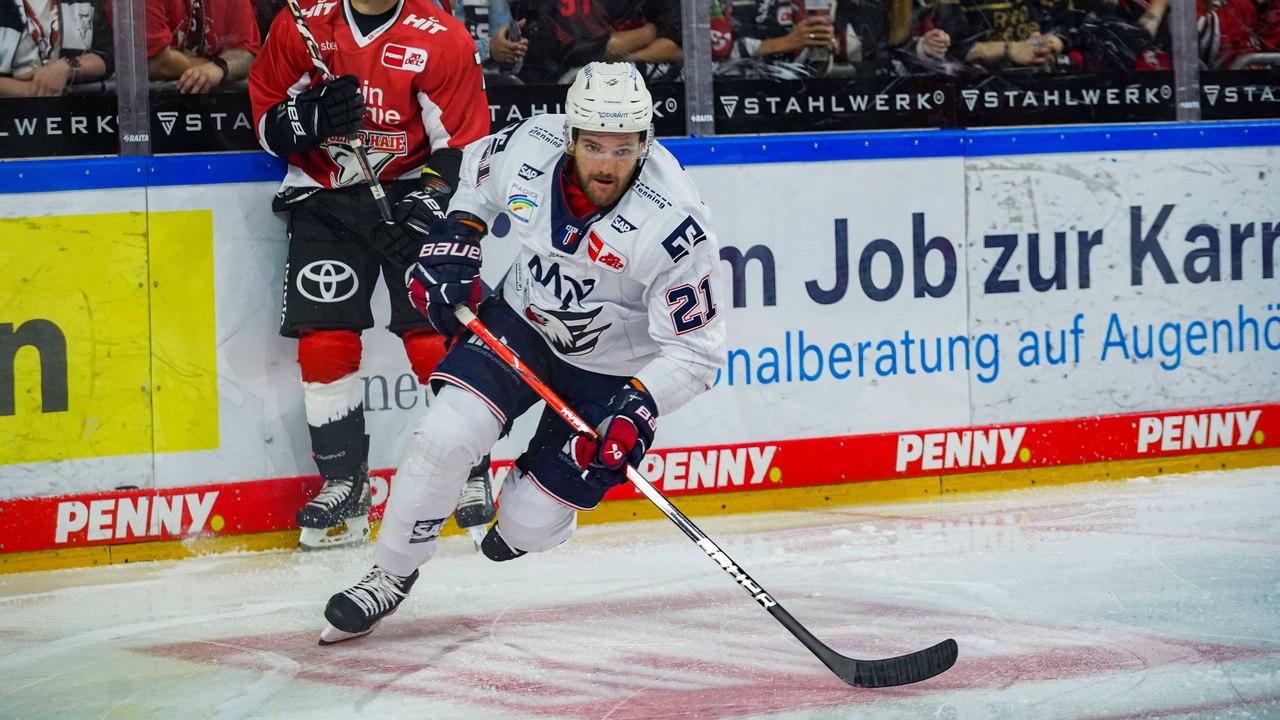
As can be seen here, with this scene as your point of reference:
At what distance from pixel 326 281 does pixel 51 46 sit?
102 centimetres

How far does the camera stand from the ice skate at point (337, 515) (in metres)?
4.11

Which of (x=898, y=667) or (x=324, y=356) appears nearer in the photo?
(x=898, y=667)

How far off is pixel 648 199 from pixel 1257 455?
3053 mm

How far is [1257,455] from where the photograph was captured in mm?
5090

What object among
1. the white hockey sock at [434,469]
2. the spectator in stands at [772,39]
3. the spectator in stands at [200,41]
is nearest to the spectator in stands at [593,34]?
the spectator in stands at [772,39]

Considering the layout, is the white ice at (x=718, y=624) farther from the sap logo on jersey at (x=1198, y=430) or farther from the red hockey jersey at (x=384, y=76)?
the red hockey jersey at (x=384, y=76)

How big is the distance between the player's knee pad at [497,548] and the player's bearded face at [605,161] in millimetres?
882

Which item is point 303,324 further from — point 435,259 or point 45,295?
point 435,259

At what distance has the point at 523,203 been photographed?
320 centimetres

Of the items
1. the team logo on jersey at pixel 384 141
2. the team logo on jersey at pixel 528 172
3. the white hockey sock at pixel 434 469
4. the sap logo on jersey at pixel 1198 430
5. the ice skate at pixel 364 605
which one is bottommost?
the ice skate at pixel 364 605

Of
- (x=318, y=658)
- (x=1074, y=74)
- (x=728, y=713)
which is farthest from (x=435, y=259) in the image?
(x=1074, y=74)

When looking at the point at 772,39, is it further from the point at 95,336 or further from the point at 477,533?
the point at 95,336

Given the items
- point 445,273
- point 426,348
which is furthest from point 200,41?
point 445,273

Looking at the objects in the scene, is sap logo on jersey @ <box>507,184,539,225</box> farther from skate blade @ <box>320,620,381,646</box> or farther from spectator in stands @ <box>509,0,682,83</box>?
spectator in stands @ <box>509,0,682,83</box>
